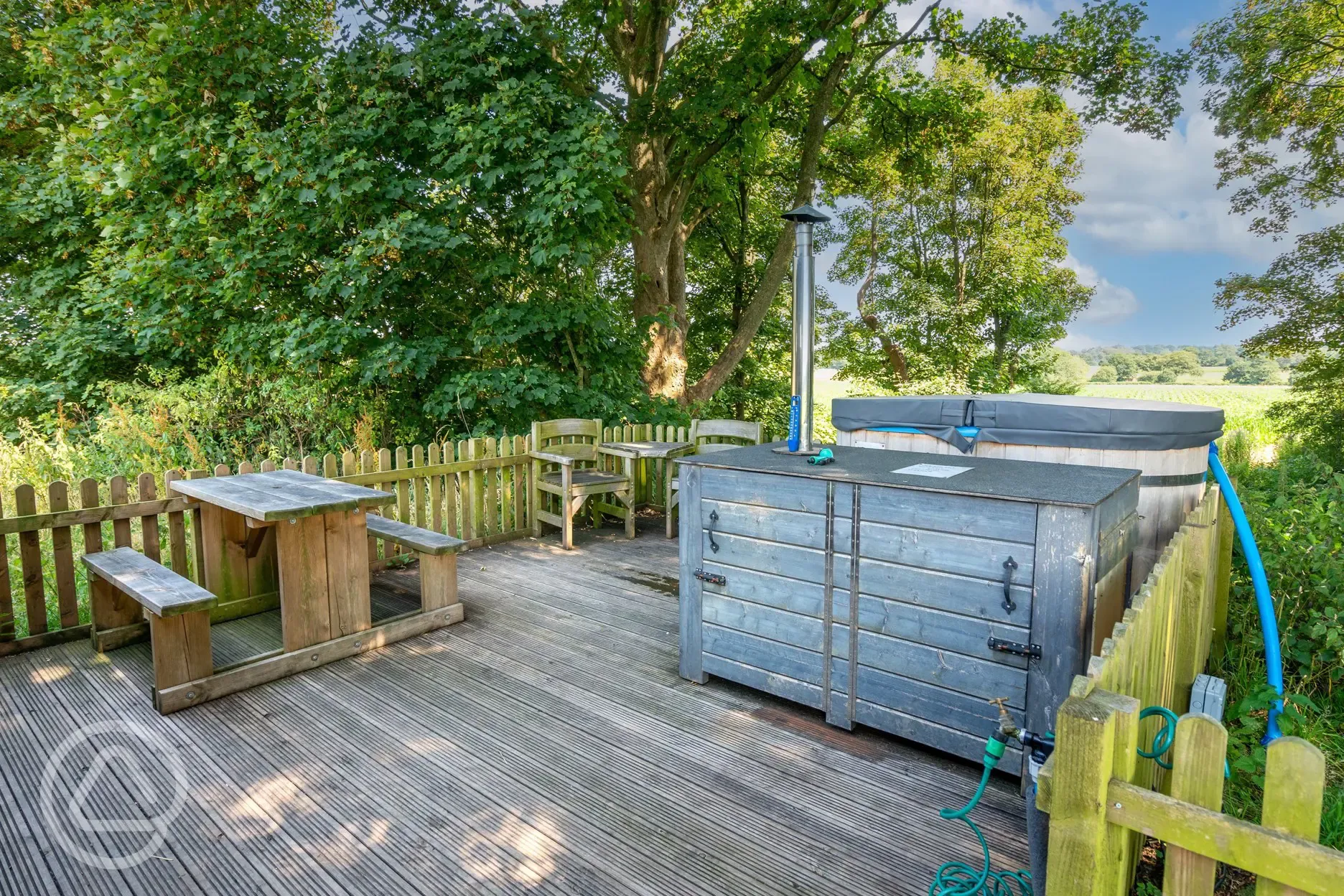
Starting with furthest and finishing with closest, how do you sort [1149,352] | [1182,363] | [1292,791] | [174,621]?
[1149,352], [1182,363], [174,621], [1292,791]

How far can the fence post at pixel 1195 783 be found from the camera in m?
1.25

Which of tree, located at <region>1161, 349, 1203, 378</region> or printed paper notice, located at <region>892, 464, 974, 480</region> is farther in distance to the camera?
tree, located at <region>1161, 349, 1203, 378</region>

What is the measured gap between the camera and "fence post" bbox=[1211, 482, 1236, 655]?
402 centimetres

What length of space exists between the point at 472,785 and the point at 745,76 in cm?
898

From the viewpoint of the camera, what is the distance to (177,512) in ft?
13.7

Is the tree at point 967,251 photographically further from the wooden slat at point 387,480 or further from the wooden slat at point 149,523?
the wooden slat at point 149,523

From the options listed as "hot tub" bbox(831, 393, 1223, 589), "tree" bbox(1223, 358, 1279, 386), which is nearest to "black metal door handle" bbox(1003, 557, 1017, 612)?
"hot tub" bbox(831, 393, 1223, 589)

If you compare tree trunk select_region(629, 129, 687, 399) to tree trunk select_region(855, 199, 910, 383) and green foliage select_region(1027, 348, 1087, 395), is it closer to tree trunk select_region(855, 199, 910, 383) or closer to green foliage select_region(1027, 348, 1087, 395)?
tree trunk select_region(855, 199, 910, 383)

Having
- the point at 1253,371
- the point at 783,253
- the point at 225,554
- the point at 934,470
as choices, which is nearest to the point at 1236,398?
the point at 1253,371

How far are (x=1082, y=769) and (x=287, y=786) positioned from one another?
2588mm

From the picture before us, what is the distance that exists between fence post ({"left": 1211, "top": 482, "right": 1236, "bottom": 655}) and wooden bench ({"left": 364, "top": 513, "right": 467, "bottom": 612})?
441 cm

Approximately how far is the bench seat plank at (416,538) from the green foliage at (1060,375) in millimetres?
15767

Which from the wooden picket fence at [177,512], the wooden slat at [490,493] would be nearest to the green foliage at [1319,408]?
the wooden picket fence at [177,512]

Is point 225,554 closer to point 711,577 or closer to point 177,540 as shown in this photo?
point 177,540
